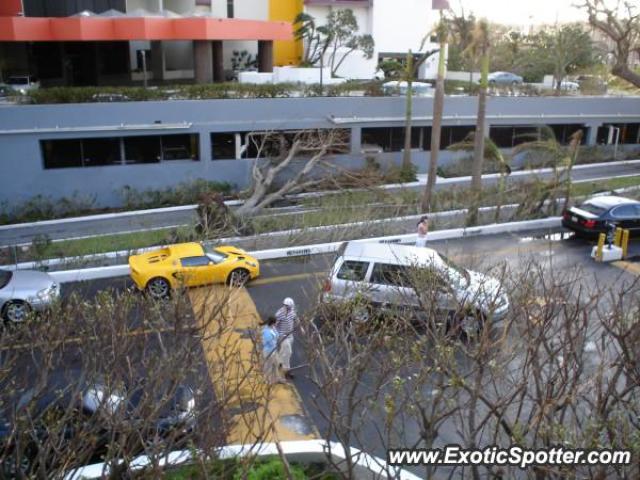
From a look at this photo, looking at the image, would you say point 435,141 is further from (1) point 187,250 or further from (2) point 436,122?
(1) point 187,250

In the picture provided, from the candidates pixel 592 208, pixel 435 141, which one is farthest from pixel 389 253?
pixel 435 141

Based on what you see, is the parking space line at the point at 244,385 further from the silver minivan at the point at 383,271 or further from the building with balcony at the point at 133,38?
the building with balcony at the point at 133,38

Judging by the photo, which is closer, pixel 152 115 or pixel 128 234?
pixel 128 234

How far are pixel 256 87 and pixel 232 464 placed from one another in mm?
20338

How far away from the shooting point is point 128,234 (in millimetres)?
19891

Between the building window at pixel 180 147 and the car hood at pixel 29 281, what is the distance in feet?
39.0

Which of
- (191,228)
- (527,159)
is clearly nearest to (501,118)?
(527,159)

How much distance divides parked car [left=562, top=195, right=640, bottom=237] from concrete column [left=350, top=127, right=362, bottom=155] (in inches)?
426

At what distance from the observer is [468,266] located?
42.5 ft

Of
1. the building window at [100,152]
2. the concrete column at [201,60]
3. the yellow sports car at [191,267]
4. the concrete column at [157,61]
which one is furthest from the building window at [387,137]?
the yellow sports car at [191,267]

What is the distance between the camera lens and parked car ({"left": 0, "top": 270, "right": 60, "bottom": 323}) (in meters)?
12.6

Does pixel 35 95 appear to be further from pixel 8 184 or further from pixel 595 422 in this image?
pixel 595 422

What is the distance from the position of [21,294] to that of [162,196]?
11981 mm

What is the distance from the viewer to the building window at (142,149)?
2459cm
